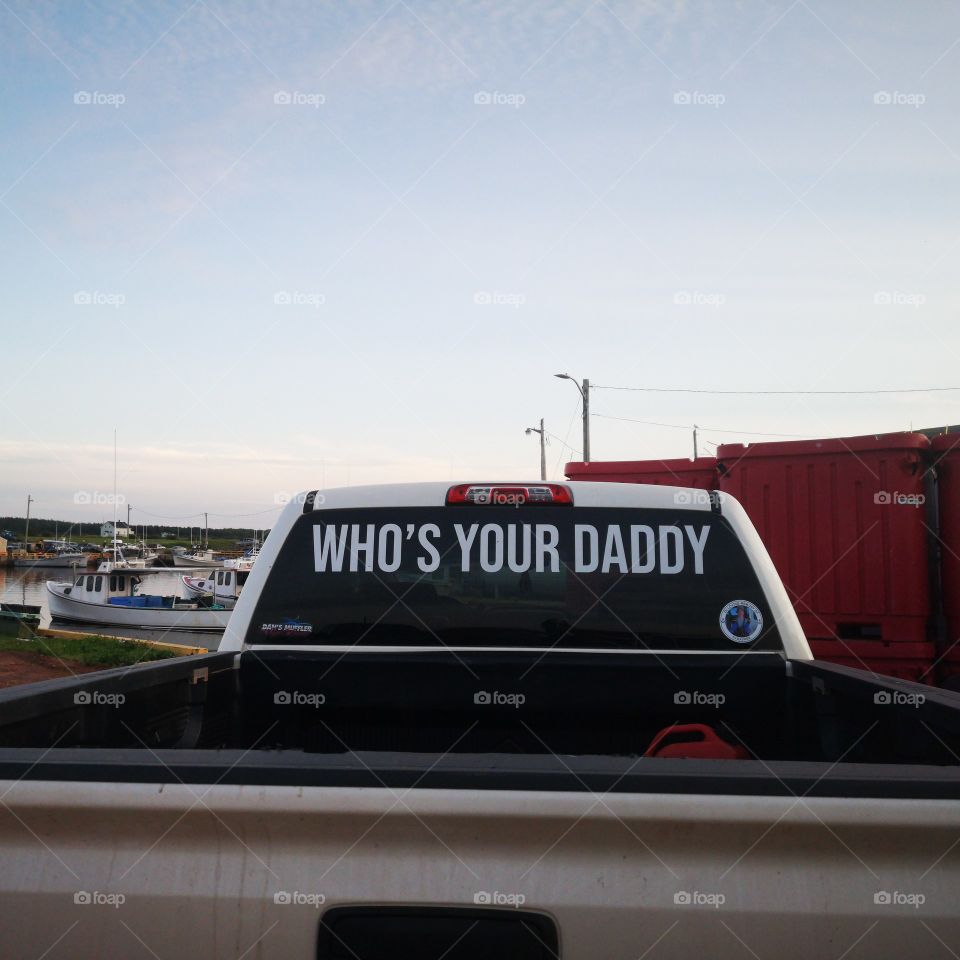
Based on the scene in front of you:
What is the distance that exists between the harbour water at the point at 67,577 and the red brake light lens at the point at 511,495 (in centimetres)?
2543

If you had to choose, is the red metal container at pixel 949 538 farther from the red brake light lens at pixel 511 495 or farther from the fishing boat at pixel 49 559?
the fishing boat at pixel 49 559

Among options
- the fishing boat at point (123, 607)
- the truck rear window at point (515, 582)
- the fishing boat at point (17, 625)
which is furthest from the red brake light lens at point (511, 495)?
the fishing boat at point (123, 607)

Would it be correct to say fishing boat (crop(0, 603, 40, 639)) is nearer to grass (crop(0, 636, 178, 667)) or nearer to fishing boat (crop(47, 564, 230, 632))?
grass (crop(0, 636, 178, 667))

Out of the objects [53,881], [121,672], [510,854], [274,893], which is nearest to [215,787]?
[274,893]

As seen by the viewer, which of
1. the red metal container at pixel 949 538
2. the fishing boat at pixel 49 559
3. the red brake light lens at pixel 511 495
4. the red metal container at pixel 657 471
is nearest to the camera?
the red brake light lens at pixel 511 495

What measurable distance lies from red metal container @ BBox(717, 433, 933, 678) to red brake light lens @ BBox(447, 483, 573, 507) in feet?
18.2

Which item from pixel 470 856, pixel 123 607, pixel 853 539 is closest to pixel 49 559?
pixel 123 607

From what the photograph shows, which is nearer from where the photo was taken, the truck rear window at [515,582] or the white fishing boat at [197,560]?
the truck rear window at [515,582]

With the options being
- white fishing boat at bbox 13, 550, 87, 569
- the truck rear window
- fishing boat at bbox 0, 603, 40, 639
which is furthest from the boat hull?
white fishing boat at bbox 13, 550, 87, 569

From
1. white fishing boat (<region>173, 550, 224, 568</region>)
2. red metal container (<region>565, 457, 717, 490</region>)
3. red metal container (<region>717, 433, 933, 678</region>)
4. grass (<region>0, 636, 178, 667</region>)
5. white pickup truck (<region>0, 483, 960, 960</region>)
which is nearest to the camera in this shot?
white pickup truck (<region>0, 483, 960, 960</region>)

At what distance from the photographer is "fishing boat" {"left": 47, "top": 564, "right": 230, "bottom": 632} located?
119 ft

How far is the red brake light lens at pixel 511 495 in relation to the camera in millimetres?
3180

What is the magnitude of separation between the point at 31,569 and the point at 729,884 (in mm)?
125020

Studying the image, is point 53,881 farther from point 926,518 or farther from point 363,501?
point 926,518
